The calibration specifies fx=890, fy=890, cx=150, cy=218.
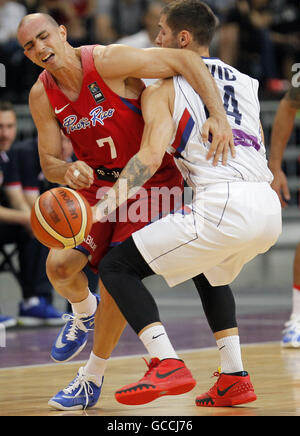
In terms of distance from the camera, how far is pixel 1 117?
848 cm

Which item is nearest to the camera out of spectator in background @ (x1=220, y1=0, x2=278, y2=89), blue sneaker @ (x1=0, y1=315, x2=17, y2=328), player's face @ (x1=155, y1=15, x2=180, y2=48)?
player's face @ (x1=155, y1=15, x2=180, y2=48)

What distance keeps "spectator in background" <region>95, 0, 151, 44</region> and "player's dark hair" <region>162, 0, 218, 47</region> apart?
7999 mm

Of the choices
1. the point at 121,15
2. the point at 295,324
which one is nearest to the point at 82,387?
the point at 295,324

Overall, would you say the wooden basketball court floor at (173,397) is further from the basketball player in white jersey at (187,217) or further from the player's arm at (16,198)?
the player's arm at (16,198)

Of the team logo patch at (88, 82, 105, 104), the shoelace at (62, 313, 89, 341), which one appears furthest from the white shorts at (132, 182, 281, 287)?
the shoelace at (62, 313, 89, 341)

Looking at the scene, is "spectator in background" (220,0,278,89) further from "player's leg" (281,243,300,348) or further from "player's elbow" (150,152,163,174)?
"player's elbow" (150,152,163,174)

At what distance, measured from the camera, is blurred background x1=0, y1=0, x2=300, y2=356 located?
10.1 m

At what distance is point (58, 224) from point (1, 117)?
463cm

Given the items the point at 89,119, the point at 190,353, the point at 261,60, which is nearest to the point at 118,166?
the point at 89,119

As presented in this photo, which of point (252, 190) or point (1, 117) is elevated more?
point (252, 190)

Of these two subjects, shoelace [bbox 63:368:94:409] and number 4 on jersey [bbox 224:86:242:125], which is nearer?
number 4 on jersey [bbox 224:86:242:125]

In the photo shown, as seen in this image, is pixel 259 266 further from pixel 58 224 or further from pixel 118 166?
pixel 58 224

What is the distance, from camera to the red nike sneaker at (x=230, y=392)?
4.46 meters

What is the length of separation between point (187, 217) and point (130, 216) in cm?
70
